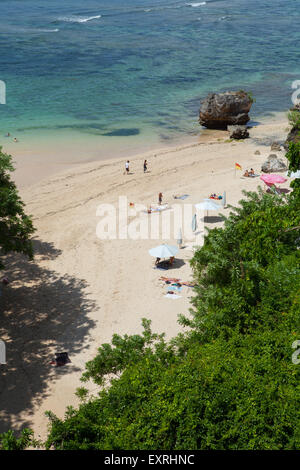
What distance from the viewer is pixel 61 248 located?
24828 mm

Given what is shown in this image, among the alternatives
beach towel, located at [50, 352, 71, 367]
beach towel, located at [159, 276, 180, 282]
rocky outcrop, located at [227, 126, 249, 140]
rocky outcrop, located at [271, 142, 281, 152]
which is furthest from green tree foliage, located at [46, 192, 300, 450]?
rocky outcrop, located at [227, 126, 249, 140]

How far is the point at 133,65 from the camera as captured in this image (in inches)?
2766

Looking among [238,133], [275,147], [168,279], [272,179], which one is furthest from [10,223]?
[238,133]

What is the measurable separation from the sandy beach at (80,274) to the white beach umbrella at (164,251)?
862mm

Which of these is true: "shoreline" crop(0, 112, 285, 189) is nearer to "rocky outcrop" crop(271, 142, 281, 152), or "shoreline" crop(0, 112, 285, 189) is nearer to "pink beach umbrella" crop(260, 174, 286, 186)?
"rocky outcrop" crop(271, 142, 281, 152)

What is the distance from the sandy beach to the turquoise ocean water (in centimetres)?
1023

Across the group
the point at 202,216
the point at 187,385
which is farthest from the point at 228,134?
the point at 187,385

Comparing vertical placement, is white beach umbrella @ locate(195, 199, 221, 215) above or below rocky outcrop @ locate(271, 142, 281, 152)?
below

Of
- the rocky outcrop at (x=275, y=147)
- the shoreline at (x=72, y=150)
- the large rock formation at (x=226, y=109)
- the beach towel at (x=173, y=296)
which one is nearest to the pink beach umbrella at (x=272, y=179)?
the rocky outcrop at (x=275, y=147)

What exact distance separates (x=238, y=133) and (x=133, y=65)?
33651 millimetres

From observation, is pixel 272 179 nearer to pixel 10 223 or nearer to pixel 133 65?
pixel 10 223

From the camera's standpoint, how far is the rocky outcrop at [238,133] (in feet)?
140

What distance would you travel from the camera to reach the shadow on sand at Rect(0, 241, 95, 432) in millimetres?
15406
